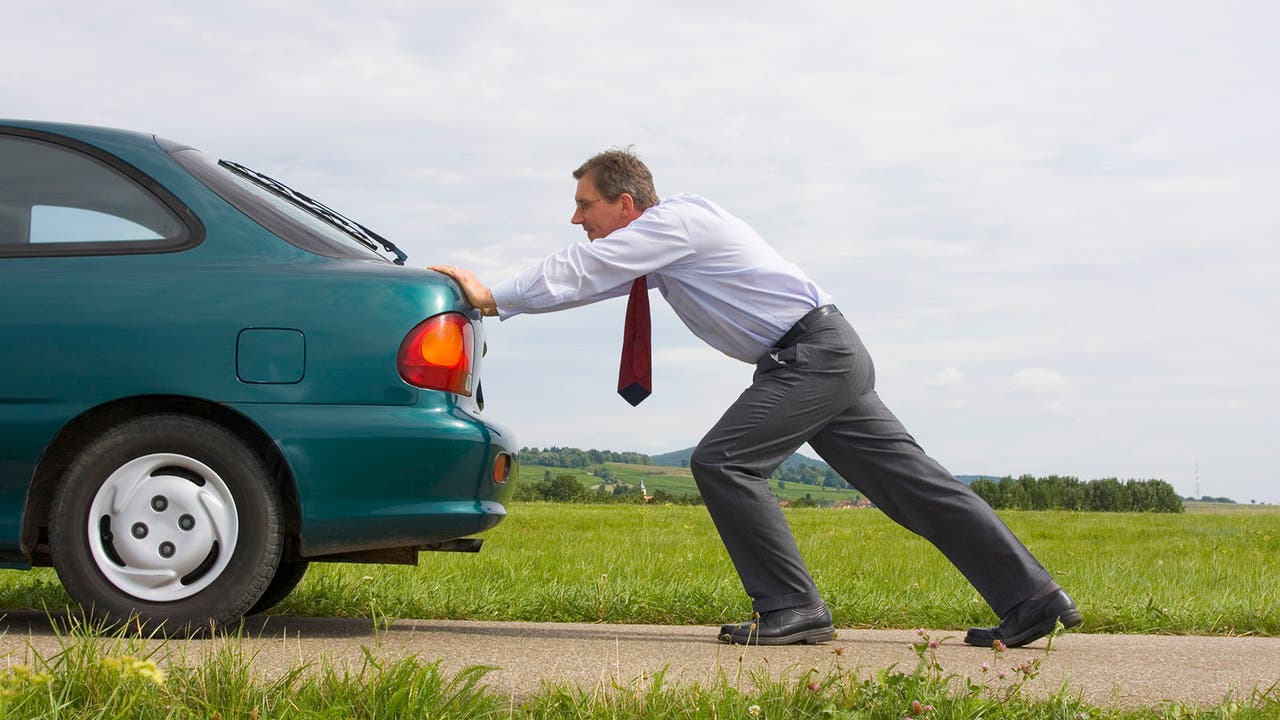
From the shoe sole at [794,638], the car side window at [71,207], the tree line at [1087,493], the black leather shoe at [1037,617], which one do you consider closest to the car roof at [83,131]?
the car side window at [71,207]

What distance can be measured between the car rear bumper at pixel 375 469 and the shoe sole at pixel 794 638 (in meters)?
1.03

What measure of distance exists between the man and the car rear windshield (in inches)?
14.5

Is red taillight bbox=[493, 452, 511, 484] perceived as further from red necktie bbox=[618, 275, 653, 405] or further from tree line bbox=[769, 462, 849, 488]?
tree line bbox=[769, 462, 849, 488]

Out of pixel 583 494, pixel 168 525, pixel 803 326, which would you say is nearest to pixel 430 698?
pixel 168 525

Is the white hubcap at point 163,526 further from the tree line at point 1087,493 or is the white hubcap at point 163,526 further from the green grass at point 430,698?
the tree line at point 1087,493

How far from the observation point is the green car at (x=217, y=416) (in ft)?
12.8

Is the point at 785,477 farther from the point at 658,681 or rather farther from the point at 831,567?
the point at 658,681

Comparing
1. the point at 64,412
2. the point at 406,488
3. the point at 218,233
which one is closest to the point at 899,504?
the point at 406,488

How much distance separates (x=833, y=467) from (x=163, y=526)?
231 centimetres

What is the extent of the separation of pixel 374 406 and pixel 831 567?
4506mm

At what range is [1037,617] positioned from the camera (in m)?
4.47

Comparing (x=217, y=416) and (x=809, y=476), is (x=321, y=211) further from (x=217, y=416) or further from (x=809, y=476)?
(x=809, y=476)

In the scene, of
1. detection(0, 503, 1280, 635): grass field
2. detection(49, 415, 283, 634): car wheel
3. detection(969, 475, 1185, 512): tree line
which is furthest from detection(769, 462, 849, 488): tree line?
detection(49, 415, 283, 634): car wheel

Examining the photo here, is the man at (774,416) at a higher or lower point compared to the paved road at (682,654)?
higher
